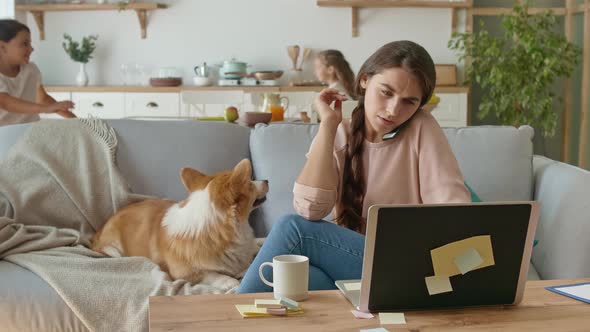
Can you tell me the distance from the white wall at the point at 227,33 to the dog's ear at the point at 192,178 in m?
3.80

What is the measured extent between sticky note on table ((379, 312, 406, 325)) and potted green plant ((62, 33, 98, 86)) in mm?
5188

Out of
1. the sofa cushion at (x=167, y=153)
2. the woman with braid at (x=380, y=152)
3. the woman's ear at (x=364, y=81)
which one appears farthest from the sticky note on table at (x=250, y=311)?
the sofa cushion at (x=167, y=153)

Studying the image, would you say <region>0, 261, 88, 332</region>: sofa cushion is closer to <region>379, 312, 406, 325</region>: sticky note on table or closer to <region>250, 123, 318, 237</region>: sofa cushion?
<region>250, 123, 318, 237</region>: sofa cushion

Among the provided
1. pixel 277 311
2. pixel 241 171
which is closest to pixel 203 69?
pixel 241 171

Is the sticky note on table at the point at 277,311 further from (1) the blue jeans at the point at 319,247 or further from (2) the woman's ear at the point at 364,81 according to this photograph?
(2) the woman's ear at the point at 364,81

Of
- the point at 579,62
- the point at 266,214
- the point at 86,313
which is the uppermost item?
the point at 579,62

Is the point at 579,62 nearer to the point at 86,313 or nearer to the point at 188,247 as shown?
the point at 188,247

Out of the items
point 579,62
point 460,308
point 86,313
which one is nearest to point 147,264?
point 86,313

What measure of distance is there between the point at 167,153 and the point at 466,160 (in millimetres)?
1047

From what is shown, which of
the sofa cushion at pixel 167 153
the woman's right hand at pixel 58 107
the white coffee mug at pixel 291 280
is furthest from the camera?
the woman's right hand at pixel 58 107

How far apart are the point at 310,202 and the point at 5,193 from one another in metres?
1.19

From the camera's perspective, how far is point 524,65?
16.9 feet

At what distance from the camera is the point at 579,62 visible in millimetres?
5457

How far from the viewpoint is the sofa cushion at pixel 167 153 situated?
2.51 meters
